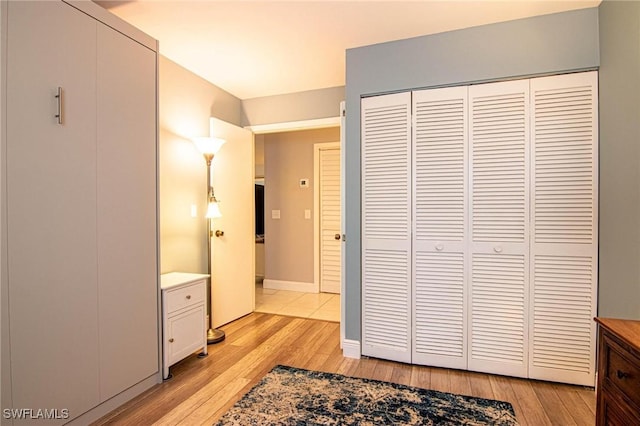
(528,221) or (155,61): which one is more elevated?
(155,61)

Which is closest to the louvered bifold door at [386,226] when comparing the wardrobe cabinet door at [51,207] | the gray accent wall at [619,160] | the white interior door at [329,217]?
the gray accent wall at [619,160]

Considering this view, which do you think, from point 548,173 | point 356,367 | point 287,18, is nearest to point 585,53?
point 548,173

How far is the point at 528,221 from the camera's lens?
7.61 ft

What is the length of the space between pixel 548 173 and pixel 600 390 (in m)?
1.40

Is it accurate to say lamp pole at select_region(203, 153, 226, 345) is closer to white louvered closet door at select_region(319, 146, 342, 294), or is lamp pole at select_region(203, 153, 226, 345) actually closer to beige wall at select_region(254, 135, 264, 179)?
white louvered closet door at select_region(319, 146, 342, 294)

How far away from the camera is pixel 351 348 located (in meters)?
2.75

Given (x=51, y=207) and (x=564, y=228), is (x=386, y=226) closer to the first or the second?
(x=564, y=228)

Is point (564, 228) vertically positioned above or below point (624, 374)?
above

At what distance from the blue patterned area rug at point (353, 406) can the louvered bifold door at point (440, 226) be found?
0.42m

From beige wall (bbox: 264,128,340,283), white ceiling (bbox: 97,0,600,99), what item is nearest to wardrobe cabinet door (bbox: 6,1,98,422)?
white ceiling (bbox: 97,0,600,99)

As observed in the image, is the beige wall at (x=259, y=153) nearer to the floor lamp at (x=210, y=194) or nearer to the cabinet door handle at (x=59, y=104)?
the floor lamp at (x=210, y=194)

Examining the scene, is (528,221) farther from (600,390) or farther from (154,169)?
(154,169)

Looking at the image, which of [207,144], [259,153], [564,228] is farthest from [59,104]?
[259,153]

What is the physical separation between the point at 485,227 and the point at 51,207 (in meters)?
2.67
